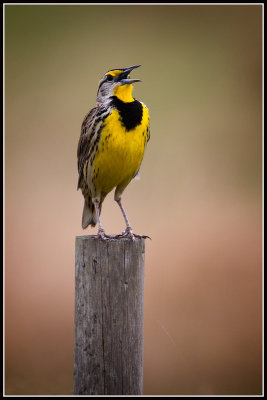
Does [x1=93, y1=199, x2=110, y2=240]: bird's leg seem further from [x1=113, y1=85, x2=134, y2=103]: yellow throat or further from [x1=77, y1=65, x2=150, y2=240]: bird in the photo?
[x1=113, y1=85, x2=134, y2=103]: yellow throat

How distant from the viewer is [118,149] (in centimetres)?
319

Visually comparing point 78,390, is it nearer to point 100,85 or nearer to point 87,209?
point 87,209

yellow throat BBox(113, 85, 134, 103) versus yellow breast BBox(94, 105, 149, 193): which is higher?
yellow throat BBox(113, 85, 134, 103)

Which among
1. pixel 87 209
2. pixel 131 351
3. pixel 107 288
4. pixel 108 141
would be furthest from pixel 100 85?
pixel 131 351

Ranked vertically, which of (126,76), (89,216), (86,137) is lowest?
(89,216)

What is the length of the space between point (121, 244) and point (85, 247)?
0.20 metres

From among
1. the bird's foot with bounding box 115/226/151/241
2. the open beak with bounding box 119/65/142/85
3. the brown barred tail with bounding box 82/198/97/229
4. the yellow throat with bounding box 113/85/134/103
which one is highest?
the open beak with bounding box 119/65/142/85

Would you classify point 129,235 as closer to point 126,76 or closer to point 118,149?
point 118,149

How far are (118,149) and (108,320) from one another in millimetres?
1117

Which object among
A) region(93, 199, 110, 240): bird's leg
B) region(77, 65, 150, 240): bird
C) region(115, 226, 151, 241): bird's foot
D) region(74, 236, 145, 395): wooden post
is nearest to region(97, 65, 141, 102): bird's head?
region(77, 65, 150, 240): bird

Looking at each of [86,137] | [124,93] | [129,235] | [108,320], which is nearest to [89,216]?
[129,235]

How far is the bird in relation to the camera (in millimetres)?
3191

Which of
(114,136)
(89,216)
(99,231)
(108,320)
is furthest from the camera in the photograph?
(89,216)

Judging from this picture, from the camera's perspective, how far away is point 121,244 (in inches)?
105
